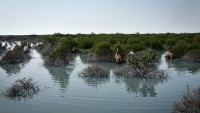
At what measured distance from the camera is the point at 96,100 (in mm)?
12664

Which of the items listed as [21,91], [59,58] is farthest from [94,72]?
[59,58]

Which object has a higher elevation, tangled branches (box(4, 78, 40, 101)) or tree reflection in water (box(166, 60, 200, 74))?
tree reflection in water (box(166, 60, 200, 74))

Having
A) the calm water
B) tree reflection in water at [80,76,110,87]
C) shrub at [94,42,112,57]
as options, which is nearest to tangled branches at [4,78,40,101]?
the calm water

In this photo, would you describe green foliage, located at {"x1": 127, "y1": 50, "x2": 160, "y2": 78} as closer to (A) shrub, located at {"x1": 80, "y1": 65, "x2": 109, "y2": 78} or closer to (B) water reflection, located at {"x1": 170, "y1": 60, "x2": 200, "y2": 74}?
(A) shrub, located at {"x1": 80, "y1": 65, "x2": 109, "y2": 78}

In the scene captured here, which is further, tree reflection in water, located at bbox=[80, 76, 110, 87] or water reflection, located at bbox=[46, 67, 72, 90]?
water reflection, located at bbox=[46, 67, 72, 90]

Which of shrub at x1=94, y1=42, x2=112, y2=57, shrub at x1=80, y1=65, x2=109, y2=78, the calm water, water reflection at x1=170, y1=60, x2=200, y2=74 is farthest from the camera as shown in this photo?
shrub at x1=94, y1=42, x2=112, y2=57

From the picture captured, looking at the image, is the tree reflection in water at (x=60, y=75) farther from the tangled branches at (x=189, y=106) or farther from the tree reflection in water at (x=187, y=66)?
the tree reflection in water at (x=187, y=66)

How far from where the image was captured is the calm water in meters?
11.4

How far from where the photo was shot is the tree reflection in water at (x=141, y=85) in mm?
14420

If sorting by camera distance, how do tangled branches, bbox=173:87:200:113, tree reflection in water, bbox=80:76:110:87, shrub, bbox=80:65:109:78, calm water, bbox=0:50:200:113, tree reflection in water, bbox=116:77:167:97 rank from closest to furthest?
tangled branches, bbox=173:87:200:113 < calm water, bbox=0:50:200:113 < tree reflection in water, bbox=116:77:167:97 < tree reflection in water, bbox=80:76:110:87 < shrub, bbox=80:65:109:78

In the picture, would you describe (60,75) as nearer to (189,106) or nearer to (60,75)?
(60,75)

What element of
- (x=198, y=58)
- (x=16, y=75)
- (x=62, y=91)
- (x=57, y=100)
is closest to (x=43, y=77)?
(x=16, y=75)

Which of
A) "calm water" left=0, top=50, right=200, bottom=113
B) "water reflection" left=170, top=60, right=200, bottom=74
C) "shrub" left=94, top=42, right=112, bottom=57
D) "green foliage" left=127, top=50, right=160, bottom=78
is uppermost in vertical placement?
"shrub" left=94, top=42, right=112, bottom=57

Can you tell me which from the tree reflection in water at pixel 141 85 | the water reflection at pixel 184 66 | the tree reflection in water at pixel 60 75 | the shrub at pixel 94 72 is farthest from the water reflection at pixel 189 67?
the tree reflection in water at pixel 60 75
